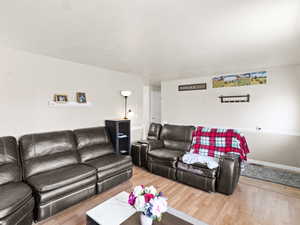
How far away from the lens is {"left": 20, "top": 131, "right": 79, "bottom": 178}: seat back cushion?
7.21 feet

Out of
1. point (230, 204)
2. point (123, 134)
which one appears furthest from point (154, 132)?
point (230, 204)

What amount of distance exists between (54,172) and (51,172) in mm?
49

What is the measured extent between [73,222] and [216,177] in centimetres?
215

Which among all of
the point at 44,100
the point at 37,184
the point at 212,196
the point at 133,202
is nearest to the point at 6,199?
the point at 37,184

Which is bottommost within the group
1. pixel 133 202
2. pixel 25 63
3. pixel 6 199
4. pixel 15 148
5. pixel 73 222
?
pixel 73 222

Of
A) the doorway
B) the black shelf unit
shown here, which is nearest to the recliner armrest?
the black shelf unit

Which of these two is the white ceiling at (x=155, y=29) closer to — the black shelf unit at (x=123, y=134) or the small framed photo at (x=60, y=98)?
the small framed photo at (x=60, y=98)

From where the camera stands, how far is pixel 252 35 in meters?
1.98

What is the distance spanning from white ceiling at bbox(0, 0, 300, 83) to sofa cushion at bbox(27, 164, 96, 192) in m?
1.87

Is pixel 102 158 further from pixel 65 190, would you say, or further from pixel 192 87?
pixel 192 87

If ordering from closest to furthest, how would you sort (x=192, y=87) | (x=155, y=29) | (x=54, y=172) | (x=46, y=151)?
(x=155, y=29), (x=54, y=172), (x=46, y=151), (x=192, y=87)

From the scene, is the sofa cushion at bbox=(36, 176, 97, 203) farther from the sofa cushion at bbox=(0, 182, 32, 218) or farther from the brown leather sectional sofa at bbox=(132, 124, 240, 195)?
the brown leather sectional sofa at bbox=(132, 124, 240, 195)

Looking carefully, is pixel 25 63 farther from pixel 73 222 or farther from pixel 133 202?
pixel 133 202

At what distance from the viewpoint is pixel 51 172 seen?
85.7 inches
